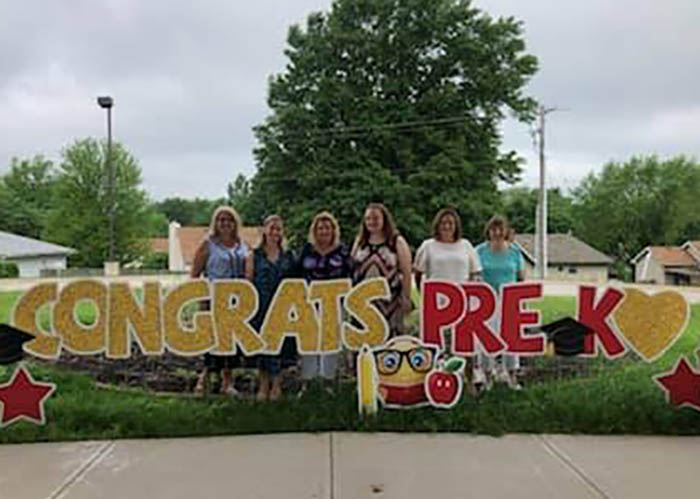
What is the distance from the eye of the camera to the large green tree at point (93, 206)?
86.4 ft

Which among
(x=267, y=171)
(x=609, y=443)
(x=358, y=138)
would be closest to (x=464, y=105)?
(x=358, y=138)

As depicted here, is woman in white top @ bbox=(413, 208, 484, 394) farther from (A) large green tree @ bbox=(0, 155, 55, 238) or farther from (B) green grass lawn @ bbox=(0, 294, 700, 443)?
(A) large green tree @ bbox=(0, 155, 55, 238)

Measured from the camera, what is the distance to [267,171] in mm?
18094

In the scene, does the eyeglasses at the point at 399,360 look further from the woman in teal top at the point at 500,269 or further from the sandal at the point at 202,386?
the sandal at the point at 202,386

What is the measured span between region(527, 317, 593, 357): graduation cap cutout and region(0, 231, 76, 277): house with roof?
22.7 meters

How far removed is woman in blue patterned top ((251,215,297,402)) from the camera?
491 cm

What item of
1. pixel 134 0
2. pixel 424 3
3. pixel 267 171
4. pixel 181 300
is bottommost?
pixel 181 300

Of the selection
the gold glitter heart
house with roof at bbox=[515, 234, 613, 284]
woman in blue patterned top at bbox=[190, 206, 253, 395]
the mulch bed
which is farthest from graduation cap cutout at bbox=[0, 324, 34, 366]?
house with roof at bbox=[515, 234, 613, 284]

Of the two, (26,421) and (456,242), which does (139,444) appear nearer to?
(26,421)

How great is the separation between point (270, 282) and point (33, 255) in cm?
2318

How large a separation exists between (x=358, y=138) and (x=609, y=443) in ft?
47.1

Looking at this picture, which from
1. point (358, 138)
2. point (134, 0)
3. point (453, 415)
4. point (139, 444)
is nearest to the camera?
point (139, 444)

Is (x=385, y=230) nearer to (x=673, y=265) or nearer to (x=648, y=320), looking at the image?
(x=648, y=320)

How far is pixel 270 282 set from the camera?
493 cm
